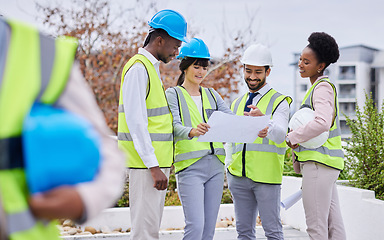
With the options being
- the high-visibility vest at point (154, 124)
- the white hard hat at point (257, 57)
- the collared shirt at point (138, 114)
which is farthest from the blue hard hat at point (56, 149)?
the white hard hat at point (257, 57)

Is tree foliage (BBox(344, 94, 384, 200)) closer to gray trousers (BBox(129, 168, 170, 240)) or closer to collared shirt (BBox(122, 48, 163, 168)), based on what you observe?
gray trousers (BBox(129, 168, 170, 240))

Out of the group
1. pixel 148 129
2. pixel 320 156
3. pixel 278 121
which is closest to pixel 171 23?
pixel 148 129

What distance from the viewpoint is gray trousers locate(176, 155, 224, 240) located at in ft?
12.2

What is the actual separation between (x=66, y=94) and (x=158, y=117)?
2.09m

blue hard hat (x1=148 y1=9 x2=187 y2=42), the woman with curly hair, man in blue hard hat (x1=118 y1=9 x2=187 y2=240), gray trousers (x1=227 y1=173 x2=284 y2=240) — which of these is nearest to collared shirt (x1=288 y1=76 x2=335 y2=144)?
the woman with curly hair

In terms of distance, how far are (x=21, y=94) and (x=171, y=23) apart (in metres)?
2.38

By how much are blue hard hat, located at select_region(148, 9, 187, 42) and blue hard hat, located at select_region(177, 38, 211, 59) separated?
1.77ft

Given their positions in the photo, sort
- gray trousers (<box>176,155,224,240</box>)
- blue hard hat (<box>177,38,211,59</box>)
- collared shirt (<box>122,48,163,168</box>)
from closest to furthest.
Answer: collared shirt (<box>122,48,163,168</box>) → gray trousers (<box>176,155,224,240</box>) → blue hard hat (<box>177,38,211,59</box>)

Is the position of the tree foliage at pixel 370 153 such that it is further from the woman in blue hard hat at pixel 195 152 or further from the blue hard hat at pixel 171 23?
the blue hard hat at pixel 171 23

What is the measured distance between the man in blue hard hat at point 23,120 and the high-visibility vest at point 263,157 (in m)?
2.72

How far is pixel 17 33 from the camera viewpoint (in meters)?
1.23

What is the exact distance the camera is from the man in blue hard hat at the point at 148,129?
3211 millimetres

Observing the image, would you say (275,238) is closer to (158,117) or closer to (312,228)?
(312,228)

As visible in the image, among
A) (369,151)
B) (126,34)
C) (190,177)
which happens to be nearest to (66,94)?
(190,177)
